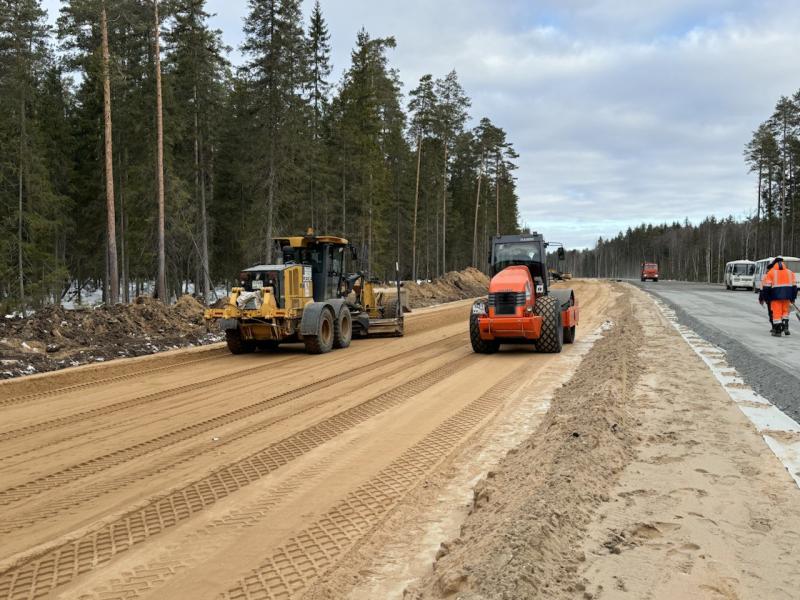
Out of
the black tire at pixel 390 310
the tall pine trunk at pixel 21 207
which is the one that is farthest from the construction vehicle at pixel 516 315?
the tall pine trunk at pixel 21 207

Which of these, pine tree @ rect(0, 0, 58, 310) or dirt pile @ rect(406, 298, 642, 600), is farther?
pine tree @ rect(0, 0, 58, 310)

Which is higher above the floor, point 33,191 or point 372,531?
point 33,191

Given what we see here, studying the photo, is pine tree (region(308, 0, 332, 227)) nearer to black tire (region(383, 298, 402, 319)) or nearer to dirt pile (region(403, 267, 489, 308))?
dirt pile (region(403, 267, 489, 308))

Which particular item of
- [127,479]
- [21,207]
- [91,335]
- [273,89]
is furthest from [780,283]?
[21,207]

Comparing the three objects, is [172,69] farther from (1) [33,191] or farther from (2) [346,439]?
(2) [346,439]

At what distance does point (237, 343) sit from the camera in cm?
1244

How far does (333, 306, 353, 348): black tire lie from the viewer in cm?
1310

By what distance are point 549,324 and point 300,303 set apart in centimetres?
549

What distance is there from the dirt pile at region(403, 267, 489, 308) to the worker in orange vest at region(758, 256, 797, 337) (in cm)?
1589

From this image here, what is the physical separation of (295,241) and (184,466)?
9054 mm

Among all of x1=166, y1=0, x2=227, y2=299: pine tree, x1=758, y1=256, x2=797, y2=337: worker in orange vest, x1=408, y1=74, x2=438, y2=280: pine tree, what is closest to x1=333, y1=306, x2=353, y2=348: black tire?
x1=758, y1=256, x2=797, y2=337: worker in orange vest

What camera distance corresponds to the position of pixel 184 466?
5.01m

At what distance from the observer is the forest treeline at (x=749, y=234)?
2267 inches

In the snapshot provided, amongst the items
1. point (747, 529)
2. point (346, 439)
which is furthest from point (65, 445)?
point (747, 529)
